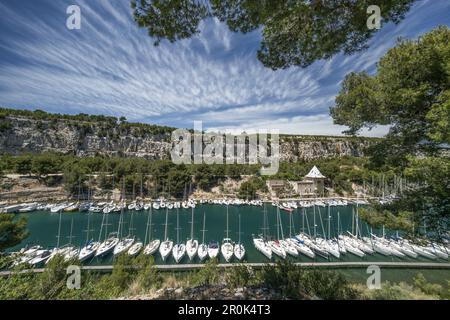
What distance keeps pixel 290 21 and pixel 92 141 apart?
55460mm

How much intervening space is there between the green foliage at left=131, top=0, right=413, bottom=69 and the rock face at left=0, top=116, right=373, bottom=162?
3722 centimetres

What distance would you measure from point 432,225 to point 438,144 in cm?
185

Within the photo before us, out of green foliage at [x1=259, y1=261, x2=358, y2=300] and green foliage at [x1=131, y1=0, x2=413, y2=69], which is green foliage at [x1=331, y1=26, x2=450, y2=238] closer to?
green foliage at [x1=131, y1=0, x2=413, y2=69]

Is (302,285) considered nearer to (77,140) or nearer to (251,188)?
(251,188)

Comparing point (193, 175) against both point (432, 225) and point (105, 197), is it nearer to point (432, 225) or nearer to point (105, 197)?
point (105, 197)

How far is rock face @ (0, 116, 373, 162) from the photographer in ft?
126

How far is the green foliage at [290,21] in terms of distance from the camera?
3072mm

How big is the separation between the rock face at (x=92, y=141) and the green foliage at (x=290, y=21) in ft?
122

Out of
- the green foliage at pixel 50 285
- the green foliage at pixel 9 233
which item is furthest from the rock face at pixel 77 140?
the green foliage at pixel 50 285

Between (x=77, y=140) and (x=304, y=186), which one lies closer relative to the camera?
(x=304, y=186)

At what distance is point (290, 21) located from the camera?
12.0 ft

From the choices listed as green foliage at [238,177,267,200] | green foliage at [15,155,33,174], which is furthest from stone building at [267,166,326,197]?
green foliage at [15,155,33,174]

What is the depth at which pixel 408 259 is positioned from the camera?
12945mm

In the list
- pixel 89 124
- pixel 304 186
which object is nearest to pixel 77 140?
pixel 89 124
